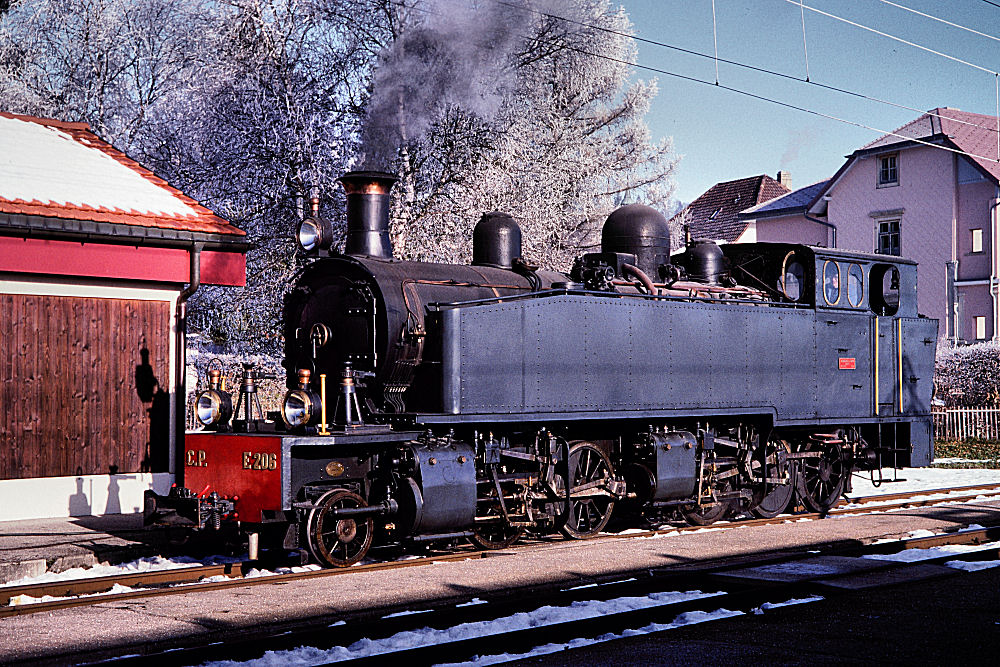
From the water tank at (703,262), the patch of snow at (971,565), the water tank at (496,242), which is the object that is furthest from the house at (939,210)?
the patch of snow at (971,565)

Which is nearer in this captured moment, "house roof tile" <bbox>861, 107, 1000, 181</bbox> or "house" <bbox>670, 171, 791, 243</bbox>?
"house roof tile" <bbox>861, 107, 1000, 181</bbox>

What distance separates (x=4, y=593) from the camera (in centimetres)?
760

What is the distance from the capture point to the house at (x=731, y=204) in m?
41.0

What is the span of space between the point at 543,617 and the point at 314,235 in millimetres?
4606

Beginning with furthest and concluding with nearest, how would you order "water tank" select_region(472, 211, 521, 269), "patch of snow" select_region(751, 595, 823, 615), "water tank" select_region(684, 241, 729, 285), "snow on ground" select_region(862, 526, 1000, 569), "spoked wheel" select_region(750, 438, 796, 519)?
"water tank" select_region(684, 241, 729, 285) < "spoked wheel" select_region(750, 438, 796, 519) < "water tank" select_region(472, 211, 521, 269) < "snow on ground" select_region(862, 526, 1000, 569) < "patch of snow" select_region(751, 595, 823, 615)

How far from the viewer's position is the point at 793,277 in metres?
12.6

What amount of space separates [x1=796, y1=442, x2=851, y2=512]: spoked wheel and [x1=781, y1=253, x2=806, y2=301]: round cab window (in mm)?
1821

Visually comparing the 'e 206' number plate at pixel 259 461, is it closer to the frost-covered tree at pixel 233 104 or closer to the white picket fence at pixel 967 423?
the frost-covered tree at pixel 233 104

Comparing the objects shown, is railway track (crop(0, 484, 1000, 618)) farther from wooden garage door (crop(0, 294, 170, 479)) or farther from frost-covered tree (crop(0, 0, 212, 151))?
frost-covered tree (crop(0, 0, 212, 151))

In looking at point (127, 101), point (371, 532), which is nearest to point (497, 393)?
point (371, 532)

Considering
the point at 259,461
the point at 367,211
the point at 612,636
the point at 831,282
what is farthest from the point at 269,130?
the point at 612,636

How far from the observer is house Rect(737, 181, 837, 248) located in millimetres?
37625

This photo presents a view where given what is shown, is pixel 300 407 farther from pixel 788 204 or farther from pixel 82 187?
pixel 788 204

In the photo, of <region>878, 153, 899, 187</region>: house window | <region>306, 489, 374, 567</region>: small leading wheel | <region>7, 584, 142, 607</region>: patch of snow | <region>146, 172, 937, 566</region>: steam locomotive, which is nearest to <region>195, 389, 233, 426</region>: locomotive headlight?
<region>146, 172, 937, 566</region>: steam locomotive
